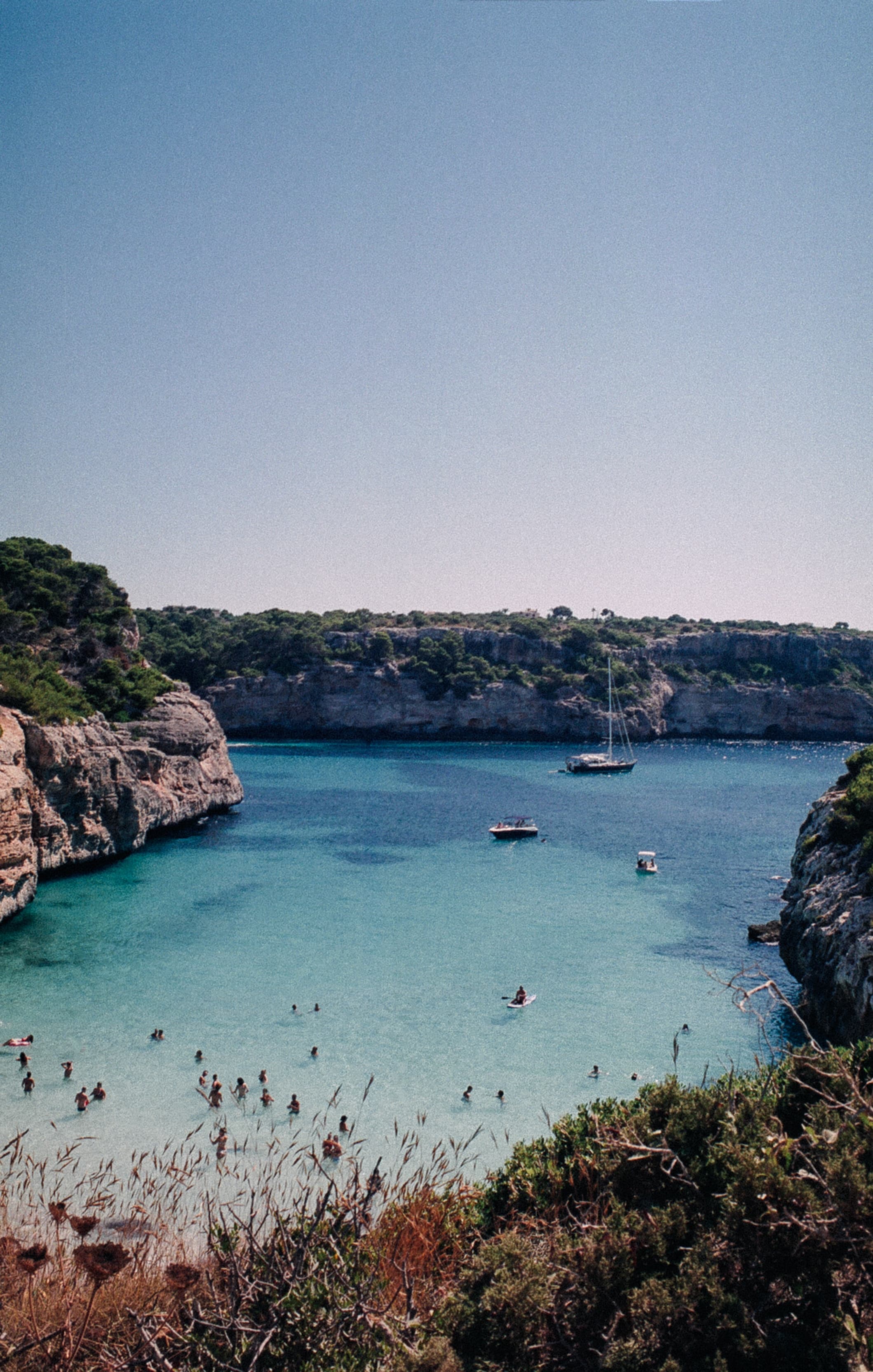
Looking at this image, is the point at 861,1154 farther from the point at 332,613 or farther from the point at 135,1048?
the point at 332,613

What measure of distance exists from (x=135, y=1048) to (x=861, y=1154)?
623 inches

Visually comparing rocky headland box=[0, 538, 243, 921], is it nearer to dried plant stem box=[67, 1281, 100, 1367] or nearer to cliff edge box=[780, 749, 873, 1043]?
dried plant stem box=[67, 1281, 100, 1367]

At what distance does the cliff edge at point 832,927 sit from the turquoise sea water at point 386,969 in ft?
6.98

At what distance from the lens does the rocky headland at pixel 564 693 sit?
95.7 metres

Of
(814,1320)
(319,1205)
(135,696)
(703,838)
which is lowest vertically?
(703,838)

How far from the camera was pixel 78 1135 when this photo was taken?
48.2 ft

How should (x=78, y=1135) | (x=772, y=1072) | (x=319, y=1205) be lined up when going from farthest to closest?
(x=78, y=1135)
(x=772, y=1072)
(x=319, y=1205)

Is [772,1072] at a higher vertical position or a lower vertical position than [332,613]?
lower

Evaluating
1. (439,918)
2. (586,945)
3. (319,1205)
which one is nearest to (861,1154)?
(319,1205)

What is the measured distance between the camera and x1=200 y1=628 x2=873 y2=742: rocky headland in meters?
95.7

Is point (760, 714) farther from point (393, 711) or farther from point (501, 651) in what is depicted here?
point (393, 711)

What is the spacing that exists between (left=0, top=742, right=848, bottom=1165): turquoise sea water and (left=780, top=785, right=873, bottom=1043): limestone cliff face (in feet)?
6.86

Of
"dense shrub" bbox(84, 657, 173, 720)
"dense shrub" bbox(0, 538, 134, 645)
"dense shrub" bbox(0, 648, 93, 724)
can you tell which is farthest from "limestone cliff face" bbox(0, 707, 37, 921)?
"dense shrub" bbox(0, 538, 134, 645)

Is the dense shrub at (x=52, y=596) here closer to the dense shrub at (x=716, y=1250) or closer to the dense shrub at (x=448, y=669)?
the dense shrub at (x=716, y=1250)
